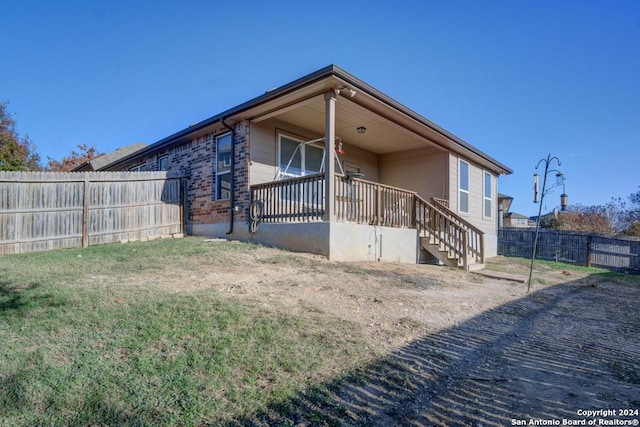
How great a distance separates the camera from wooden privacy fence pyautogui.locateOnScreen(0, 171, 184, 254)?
8.77 m

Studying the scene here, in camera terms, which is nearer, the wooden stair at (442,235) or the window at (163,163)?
the wooden stair at (442,235)

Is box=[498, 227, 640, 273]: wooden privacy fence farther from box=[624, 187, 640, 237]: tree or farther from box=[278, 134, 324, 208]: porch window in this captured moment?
box=[624, 187, 640, 237]: tree

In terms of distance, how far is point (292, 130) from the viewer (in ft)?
34.4

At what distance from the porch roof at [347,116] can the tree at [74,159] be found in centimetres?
2183

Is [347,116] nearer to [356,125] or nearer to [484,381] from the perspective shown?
[356,125]

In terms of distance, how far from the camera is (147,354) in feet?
10.1

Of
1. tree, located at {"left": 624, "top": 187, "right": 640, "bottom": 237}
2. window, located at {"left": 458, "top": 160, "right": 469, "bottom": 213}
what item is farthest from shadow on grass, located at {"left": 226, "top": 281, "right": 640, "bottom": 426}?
tree, located at {"left": 624, "top": 187, "right": 640, "bottom": 237}

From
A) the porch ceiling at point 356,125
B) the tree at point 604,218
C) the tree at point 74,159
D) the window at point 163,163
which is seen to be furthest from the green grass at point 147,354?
the tree at point 74,159

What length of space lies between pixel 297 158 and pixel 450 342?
7.79 meters

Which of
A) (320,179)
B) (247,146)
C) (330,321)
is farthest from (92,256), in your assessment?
(330,321)

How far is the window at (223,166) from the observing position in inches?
400

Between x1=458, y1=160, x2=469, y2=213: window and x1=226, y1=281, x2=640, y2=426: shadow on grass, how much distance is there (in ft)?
28.6

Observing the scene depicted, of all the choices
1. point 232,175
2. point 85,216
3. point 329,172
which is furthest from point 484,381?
Result: point 85,216

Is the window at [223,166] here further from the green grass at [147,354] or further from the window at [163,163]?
the green grass at [147,354]
